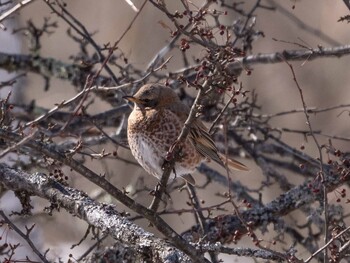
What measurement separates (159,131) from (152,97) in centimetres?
21

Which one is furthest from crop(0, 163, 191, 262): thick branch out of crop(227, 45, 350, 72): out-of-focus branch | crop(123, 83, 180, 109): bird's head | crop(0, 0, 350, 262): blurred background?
crop(0, 0, 350, 262): blurred background

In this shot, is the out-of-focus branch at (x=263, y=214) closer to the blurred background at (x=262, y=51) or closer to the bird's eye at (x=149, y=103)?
the bird's eye at (x=149, y=103)

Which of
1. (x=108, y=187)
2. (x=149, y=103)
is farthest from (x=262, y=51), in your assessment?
(x=108, y=187)

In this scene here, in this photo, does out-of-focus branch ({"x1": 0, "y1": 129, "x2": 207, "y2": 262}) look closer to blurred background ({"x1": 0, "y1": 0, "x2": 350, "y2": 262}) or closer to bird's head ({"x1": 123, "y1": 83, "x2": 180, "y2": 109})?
bird's head ({"x1": 123, "y1": 83, "x2": 180, "y2": 109})

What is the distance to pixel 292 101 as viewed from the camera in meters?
11.6

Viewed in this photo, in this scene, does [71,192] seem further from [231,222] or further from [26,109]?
[26,109]

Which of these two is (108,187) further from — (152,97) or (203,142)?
(203,142)

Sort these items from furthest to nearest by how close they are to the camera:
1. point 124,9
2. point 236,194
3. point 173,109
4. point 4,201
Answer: point 124,9
point 4,201
point 236,194
point 173,109

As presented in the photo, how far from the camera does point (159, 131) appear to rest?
4.86m

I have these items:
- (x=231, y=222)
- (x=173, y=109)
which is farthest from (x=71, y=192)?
(x=231, y=222)

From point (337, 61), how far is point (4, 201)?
18.0ft

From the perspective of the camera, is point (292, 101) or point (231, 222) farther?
point (292, 101)

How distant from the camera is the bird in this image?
4820 millimetres

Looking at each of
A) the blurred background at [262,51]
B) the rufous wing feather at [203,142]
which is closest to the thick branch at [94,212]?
the rufous wing feather at [203,142]
